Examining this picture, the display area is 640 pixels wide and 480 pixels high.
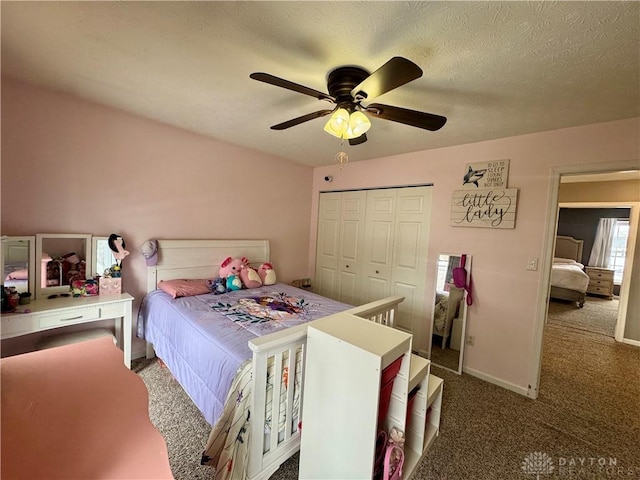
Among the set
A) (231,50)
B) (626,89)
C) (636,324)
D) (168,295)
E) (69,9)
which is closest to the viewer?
(69,9)

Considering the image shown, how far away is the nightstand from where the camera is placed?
19.4 feet

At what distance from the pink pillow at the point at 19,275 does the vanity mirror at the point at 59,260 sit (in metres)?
0.05

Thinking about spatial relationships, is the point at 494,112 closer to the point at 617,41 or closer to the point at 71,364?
the point at 617,41

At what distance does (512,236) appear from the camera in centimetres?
250

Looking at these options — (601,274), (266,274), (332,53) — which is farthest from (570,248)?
(332,53)

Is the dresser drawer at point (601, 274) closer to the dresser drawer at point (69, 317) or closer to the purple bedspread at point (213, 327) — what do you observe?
the purple bedspread at point (213, 327)

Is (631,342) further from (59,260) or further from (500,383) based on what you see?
(59,260)

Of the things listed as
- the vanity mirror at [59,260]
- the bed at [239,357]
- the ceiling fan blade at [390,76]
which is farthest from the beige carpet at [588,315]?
the vanity mirror at [59,260]

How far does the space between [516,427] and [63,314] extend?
137 inches

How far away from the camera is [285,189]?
3.85 meters

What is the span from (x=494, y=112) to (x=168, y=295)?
10.4 feet

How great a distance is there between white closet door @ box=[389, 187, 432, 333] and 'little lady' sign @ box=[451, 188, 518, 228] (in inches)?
13.2

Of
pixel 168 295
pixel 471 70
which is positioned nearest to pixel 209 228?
pixel 168 295

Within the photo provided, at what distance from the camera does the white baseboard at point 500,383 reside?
7.89 feet
